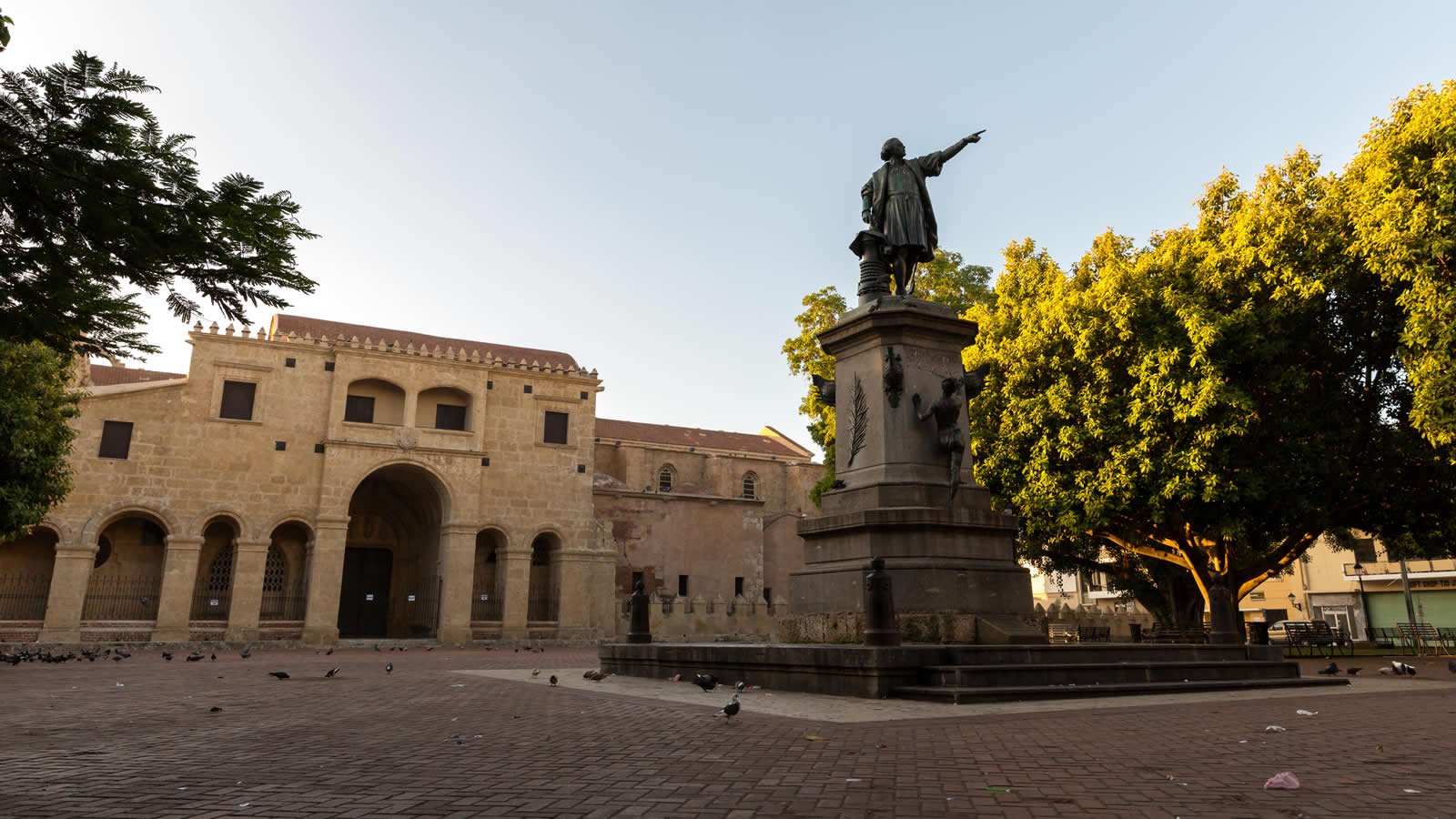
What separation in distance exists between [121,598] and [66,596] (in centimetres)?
196

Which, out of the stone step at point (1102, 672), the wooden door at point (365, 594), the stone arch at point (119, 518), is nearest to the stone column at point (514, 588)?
the wooden door at point (365, 594)

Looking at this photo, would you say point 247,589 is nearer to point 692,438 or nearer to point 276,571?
point 276,571

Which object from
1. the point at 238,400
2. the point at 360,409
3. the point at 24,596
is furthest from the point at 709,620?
the point at 24,596

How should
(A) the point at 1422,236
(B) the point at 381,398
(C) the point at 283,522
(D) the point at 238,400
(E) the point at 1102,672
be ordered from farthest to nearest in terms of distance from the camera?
(B) the point at 381,398, (C) the point at 283,522, (D) the point at 238,400, (A) the point at 1422,236, (E) the point at 1102,672

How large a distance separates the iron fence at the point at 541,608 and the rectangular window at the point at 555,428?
6.98 m

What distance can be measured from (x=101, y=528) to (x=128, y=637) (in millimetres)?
4149

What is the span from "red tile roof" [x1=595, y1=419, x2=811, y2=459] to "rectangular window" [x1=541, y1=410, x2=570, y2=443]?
8.43 metres

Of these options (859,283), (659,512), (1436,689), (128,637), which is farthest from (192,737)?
(659,512)

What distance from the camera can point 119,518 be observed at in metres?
33.3

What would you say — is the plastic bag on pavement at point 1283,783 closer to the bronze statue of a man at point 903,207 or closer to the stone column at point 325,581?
the bronze statue of a man at point 903,207

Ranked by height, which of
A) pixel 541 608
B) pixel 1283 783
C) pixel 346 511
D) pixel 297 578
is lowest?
pixel 1283 783

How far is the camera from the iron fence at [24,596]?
31.0m

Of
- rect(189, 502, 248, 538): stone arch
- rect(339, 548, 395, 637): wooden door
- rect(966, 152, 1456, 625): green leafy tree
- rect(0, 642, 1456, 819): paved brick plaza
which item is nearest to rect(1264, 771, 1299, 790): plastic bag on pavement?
rect(0, 642, 1456, 819): paved brick plaza

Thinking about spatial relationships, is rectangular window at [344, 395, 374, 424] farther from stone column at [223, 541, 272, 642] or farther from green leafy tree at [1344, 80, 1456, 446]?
green leafy tree at [1344, 80, 1456, 446]
